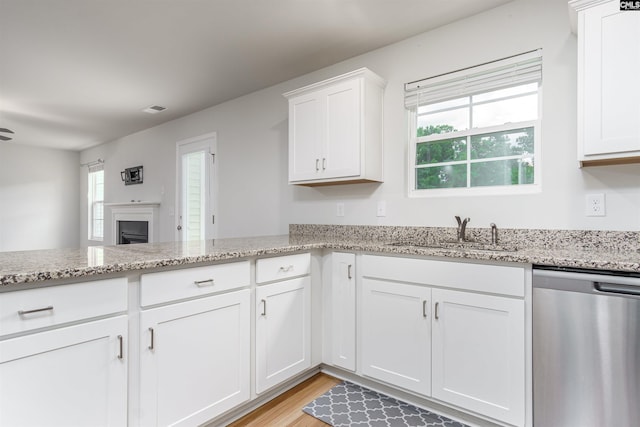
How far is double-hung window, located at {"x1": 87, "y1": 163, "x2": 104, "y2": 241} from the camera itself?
6.18 meters

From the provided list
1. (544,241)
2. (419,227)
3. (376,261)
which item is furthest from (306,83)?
(544,241)

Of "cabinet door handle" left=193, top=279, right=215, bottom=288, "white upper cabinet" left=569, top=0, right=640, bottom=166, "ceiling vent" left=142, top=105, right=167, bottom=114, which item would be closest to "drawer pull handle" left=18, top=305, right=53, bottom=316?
"cabinet door handle" left=193, top=279, right=215, bottom=288

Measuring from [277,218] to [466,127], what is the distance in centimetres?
186

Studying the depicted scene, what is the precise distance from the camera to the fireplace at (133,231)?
503 cm

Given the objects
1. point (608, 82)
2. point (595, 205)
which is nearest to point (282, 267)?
point (595, 205)

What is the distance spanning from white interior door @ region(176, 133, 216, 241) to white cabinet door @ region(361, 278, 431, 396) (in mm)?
2636

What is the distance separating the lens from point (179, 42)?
2.58 meters

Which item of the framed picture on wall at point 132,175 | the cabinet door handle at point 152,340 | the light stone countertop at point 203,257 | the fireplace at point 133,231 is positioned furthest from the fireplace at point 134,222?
the cabinet door handle at point 152,340

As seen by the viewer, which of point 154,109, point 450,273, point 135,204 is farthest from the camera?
point 135,204

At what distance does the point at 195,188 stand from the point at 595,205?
157 inches

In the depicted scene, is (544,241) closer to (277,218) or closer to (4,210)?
(277,218)

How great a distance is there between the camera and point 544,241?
1965 millimetres

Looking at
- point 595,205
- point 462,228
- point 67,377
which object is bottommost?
point 67,377

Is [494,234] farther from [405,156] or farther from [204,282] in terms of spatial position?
[204,282]
